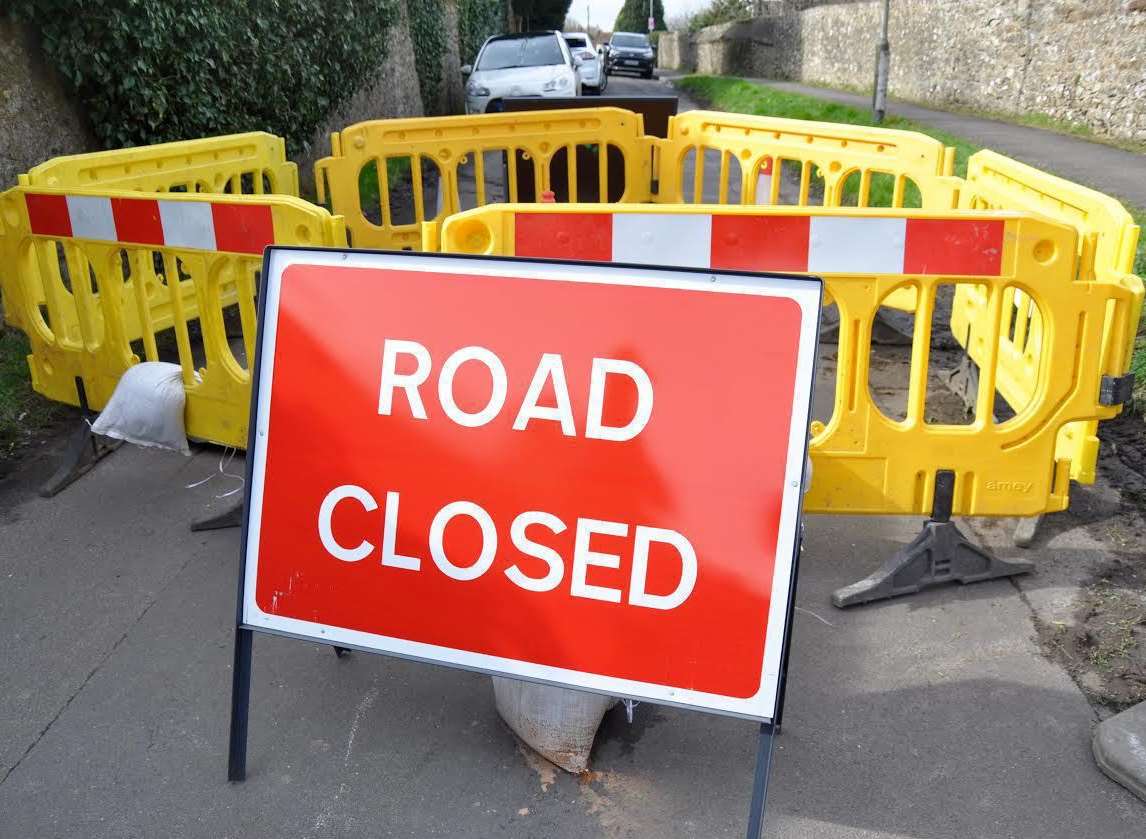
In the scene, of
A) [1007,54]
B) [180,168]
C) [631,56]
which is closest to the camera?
[180,168]

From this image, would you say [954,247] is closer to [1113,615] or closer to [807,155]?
[1113,615]

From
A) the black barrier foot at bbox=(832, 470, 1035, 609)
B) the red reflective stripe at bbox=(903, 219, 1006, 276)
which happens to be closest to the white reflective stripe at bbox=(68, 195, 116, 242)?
the red reflective stripe at bbox=(903, 219, 1006, 276)

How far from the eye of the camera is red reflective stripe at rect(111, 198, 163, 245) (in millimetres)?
4266

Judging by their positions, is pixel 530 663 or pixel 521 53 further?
pixel 521 53

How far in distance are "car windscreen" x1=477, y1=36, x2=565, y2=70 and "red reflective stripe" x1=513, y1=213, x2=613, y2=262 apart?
15.7m

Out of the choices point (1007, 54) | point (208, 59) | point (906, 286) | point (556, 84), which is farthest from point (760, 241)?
point (1007, 54)

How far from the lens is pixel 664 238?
3531 mm

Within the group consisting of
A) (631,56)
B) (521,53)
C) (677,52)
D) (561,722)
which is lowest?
(561,722)

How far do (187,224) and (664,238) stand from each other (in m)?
1.93

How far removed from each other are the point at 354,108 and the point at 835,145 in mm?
9989

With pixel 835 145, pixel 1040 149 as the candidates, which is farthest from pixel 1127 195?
pixel 835 145

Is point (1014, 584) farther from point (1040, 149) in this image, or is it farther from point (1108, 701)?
point (1040, 149)

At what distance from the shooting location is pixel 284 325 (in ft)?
9.17

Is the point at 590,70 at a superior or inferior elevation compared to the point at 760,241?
inferior
